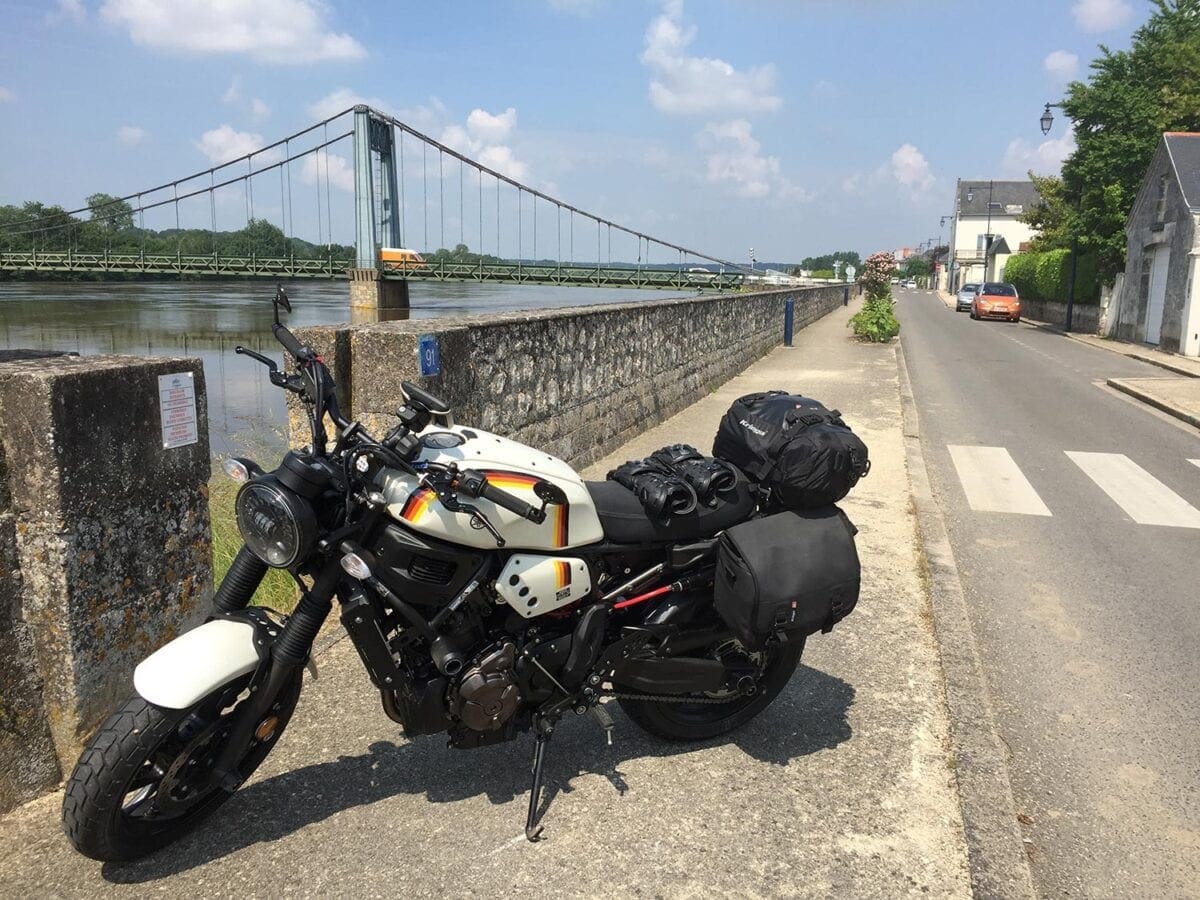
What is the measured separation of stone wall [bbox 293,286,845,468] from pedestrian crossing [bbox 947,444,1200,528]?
2832 millimetres

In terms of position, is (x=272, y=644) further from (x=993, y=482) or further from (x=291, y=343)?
(x=993, y=482)

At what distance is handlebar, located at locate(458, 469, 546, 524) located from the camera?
7.05 ft

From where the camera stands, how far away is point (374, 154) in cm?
5100

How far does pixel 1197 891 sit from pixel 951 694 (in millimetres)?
1102

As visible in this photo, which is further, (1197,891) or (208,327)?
(208,327)

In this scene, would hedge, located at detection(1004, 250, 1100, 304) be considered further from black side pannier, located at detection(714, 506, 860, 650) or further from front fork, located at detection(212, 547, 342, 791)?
front fork, located at detection(212, 547, 342, 791)

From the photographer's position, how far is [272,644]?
2.34m

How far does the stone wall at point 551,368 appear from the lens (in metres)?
4.20

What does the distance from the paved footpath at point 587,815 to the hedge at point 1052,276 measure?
28.4 m

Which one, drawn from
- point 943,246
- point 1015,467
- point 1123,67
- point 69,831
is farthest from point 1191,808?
point 943,246

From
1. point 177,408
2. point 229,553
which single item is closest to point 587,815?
point 177,408

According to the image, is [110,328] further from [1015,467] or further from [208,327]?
[1015,467]

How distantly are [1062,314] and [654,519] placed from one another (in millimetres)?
33841

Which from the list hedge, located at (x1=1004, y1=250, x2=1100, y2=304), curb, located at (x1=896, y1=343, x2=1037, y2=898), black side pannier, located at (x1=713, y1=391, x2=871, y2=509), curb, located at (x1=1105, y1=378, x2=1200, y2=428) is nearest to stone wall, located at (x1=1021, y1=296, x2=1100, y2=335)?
hedge, located at (x1=1004, y1=250, x2=1100, y2=304)
